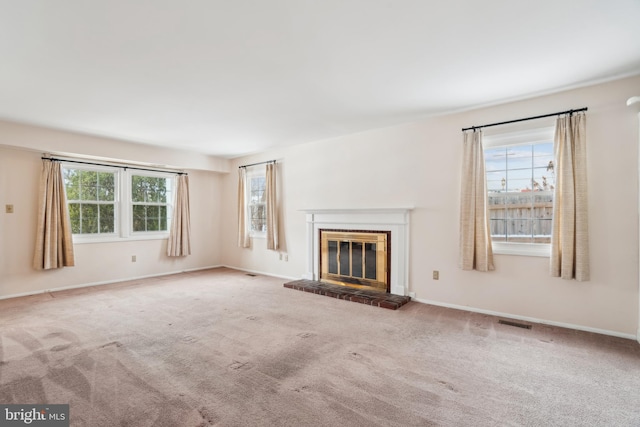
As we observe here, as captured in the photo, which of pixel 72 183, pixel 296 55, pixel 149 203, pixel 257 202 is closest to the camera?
pixel 296 55

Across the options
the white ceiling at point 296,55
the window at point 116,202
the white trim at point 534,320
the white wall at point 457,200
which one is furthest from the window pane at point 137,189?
the white trim at point 534,320

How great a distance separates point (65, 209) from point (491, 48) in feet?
20.1

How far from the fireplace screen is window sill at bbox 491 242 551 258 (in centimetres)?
145

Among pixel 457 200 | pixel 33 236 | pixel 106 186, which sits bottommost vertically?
pixel 33 236

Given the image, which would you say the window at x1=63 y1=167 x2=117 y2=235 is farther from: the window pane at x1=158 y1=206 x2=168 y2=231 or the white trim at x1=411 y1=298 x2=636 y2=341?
the white trim at x1=411 y1=298 x2=636 y2=341

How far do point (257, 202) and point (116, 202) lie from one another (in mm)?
2572

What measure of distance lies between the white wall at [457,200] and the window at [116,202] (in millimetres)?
2079

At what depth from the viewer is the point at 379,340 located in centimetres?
305

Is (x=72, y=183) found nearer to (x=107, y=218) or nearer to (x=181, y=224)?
(x=107, y=218)

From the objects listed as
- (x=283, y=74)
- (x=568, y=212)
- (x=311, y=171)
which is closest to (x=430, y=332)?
(x=568, y=212)

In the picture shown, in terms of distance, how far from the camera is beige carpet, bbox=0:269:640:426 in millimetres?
1941

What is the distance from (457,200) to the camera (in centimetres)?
407

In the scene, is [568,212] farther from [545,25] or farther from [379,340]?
[379,340]

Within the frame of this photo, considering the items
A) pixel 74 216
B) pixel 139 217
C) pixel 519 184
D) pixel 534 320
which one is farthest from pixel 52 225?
pixel 534 320
